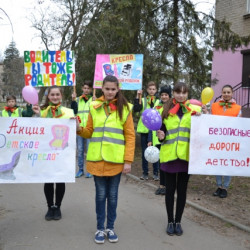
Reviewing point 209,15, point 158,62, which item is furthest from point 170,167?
point 209,15

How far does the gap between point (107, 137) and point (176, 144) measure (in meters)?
0.88

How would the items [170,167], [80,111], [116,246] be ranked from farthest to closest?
[80,111] < [170,167] < [116,246]

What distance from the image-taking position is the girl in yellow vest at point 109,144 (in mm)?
3564

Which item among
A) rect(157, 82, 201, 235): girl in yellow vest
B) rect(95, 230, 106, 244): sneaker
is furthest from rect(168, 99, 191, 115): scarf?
rect(95, 230, 106, 244): sneaker

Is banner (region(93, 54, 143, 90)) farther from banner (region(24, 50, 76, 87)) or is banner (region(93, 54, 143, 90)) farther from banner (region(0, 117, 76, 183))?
banner (region(0, 117, 76, 183))

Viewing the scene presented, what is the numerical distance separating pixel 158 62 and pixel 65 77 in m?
4.19

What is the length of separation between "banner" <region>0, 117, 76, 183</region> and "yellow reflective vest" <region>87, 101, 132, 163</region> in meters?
0.44

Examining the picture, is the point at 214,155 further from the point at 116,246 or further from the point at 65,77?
the point at 65,77

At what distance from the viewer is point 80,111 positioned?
6.77m

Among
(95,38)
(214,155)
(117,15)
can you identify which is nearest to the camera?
(214,155)

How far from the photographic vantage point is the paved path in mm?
3643

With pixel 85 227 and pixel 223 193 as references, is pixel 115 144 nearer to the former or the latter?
pixel 85 227

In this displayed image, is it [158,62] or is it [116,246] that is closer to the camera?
[116,246]

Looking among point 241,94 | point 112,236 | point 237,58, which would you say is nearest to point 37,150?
point 112,236
